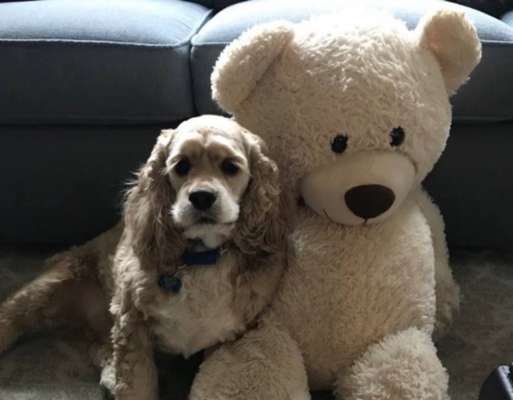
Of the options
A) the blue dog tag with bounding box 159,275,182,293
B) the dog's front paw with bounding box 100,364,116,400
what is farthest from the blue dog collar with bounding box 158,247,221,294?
the dog's front paw with bounding box 100,364,116,400

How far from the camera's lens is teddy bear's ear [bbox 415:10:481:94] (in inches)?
47.4

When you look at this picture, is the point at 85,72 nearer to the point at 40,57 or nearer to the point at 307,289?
the point at 40,57

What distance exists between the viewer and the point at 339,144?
3.88 ft

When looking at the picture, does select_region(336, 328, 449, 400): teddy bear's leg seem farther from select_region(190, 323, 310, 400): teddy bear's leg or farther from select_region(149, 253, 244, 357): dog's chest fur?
select_region(149, 253, 244, 357): dog's chest fur

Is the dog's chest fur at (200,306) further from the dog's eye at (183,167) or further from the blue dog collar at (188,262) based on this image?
the dog's eye at (183,167)

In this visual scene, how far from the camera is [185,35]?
5.10 feet

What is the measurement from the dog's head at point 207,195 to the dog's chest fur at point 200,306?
46mm

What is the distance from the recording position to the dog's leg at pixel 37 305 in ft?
4.65

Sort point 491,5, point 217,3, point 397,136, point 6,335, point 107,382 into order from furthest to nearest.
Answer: point 217,3
point 491,5
point 6,335
point 107,382
point 397,136

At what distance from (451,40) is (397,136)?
0.67ft

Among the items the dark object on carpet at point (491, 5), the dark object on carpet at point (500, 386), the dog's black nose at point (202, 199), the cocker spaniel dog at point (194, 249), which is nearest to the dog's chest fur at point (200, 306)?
the cocker spaniel dog at point (194, 249)

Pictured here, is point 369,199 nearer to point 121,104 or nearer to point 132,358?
point 132,358

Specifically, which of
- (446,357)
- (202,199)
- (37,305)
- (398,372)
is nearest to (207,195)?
(202,199)

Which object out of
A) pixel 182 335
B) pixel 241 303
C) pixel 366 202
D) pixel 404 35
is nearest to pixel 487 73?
pixel 404 35
